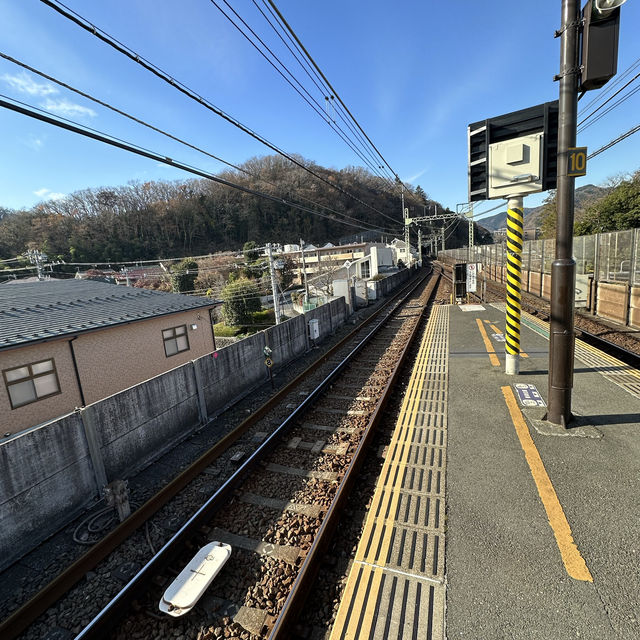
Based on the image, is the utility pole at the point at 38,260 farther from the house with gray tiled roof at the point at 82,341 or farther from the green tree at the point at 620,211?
the green tree at the point at 620,211

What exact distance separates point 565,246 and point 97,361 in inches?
537

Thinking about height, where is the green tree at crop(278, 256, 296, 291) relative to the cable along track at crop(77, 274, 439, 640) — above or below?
above

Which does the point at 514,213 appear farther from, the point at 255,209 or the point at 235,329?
the point at 255,209

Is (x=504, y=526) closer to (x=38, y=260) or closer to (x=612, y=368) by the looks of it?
(x=612, y=368)

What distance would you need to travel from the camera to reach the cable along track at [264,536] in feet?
9.58

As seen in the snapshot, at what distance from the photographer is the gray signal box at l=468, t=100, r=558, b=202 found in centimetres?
594

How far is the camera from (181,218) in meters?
85.3

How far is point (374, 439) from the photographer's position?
550 centimetres

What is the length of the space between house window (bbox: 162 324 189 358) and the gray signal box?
12.9 metres

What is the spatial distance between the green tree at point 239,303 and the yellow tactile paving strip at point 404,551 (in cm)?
2463

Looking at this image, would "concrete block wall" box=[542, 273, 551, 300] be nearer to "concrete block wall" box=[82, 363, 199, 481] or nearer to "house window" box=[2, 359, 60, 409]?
"concrete block wall" box=[82, 363, 199, 481]

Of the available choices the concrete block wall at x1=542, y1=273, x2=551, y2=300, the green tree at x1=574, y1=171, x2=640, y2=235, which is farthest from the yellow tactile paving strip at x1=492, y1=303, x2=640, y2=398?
the green tree at x1=574, y1=171, x2=640, y2=235

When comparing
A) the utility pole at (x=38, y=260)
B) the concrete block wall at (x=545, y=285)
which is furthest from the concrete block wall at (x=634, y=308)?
the utility pole at (x=38, y=260)

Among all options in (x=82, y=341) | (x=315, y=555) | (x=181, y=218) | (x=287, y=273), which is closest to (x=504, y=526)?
(x=315, y=555)
